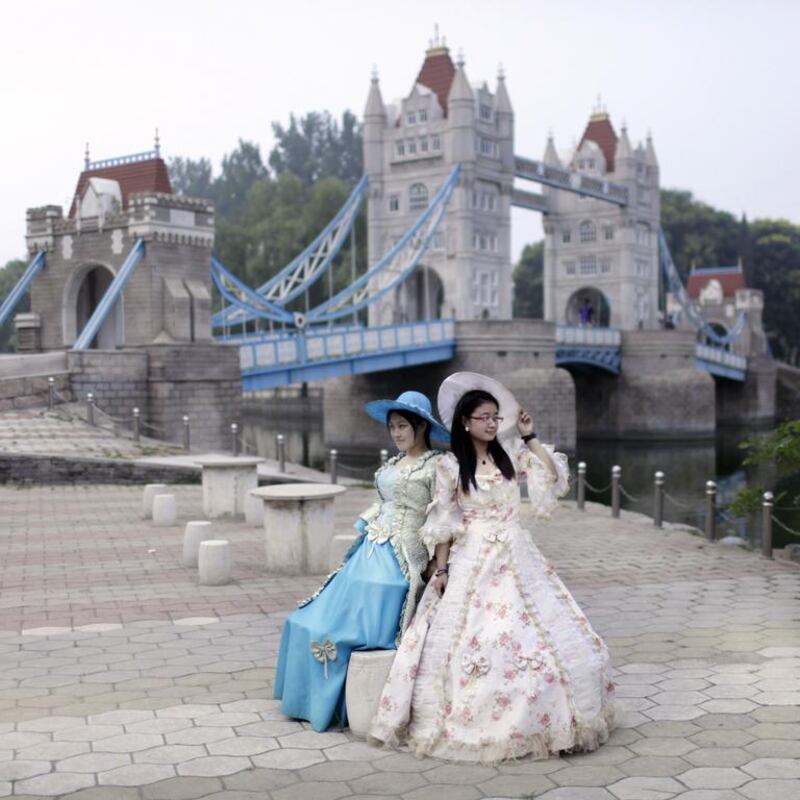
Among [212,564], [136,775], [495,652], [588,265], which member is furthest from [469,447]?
[588,265]

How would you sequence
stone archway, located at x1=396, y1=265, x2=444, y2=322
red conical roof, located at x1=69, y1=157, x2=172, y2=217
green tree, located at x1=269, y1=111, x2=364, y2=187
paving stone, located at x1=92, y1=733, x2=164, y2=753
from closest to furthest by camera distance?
paving stone, located at x1=92, y1=733, x2=164, y2=753
red conical roof, located at x1=69, y1=157, x2=172, y2=217
stone archway, located at x1=396, y1=265, x2=444, y2=322
green tree, located at x1=269, y1=111, x2=364, y2=187

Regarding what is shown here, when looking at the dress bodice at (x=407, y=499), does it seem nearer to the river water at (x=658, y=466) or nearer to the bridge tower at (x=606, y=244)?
the river water at (x=658, y=466)

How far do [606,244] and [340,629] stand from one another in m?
50.4

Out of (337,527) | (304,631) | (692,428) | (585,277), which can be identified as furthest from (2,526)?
(585,277)

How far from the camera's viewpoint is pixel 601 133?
57.8 metres

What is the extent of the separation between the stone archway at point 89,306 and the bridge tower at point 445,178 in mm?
16219

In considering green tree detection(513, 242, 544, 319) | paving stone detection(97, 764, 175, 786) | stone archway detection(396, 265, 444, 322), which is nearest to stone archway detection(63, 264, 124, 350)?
stone archway detection(396, 265, 444, 322)

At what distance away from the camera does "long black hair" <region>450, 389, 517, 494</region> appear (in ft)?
16.8

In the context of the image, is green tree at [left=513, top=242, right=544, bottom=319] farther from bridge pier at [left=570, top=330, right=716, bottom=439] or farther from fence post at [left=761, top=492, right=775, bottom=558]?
fence post at [left=761, top=492, right=775, bottom=558]

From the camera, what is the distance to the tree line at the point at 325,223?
54938 millimetres

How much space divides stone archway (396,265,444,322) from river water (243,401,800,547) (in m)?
6.11

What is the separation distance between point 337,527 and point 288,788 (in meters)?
8.02

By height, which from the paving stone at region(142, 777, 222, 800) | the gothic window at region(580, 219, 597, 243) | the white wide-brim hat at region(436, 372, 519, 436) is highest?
the gothic window at region(580, 219, 597, 243)

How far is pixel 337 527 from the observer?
41.3ft
